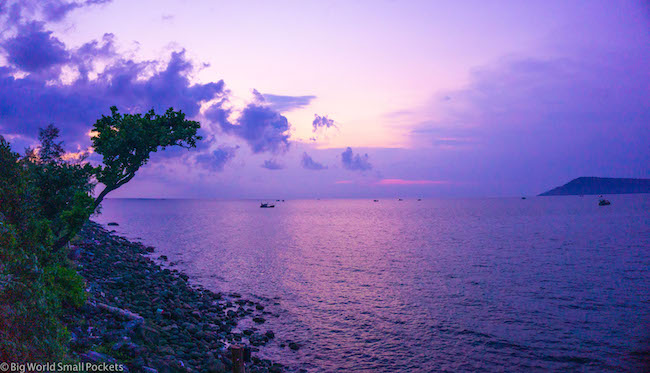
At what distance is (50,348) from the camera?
36.9 ft

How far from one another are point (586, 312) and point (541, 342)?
358 inches

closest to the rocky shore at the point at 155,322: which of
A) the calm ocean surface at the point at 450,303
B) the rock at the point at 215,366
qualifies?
the rock at the point at 215,366

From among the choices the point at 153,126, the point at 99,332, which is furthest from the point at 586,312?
the point at 153,126

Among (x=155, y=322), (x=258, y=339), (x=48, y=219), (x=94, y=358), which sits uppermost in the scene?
(x=48, y=219)

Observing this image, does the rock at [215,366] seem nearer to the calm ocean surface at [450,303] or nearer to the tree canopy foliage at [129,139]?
the calm ocean surface at [450,303]

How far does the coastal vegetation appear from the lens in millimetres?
10883

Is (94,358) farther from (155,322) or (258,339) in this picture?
(258,339)

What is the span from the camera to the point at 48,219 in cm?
1977

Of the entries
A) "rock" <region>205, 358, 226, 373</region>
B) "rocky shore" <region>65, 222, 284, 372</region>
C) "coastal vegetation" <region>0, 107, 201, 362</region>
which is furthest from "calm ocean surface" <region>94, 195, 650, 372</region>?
"coastal vegetation" <region>0, 107, 201, 362</region>

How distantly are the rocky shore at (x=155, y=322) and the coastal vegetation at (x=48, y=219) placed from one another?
5.89 ft

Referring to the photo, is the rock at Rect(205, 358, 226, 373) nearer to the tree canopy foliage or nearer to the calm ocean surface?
the calm ocean surface

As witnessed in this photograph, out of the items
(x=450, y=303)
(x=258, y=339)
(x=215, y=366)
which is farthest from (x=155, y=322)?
(x=450, y=303)

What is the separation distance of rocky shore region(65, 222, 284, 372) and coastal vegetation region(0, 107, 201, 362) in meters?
1.80

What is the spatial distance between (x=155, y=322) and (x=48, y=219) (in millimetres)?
9159
